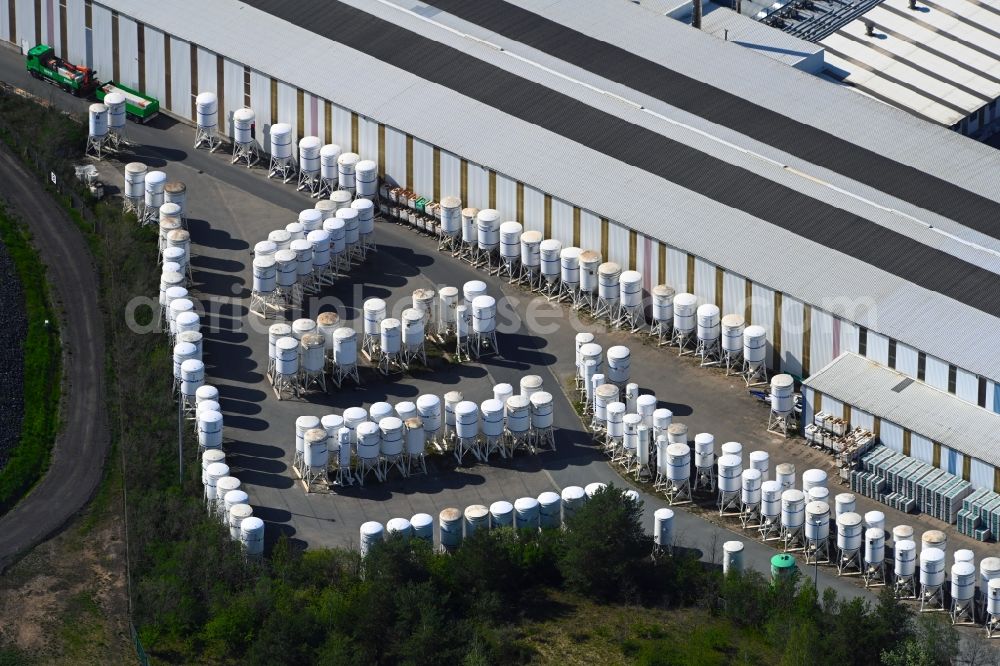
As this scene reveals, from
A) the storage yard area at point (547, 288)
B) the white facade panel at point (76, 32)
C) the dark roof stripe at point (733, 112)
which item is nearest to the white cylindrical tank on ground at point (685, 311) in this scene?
the storage yard area at point (547, 288)

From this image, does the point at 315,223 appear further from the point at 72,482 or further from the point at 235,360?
the point at 72,482

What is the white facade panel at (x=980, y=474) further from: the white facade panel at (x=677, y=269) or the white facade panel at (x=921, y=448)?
the white facade panel at (x=677, y=269)

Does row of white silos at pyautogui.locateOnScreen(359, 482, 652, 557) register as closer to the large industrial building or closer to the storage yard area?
the storage yard area

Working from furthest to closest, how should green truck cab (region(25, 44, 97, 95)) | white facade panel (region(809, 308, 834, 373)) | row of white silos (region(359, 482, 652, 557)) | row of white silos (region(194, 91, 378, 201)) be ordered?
green truck cab (region(25, 44, 97, 95))
row of white silos (region(194, 91, 378, 201))
white facade panel (region(809, 308, 834, 373))
row of white silos (region(359, 482, 652, 557))

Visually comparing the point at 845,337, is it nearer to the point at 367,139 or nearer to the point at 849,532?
the point at 849,532

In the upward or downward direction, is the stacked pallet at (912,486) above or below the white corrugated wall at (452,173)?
below

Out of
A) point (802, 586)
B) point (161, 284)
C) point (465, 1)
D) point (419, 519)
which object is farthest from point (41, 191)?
point (802, 586)

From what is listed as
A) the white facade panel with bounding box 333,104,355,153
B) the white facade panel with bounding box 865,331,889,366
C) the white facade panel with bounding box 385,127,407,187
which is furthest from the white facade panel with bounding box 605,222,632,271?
the white facade panel with bounding box 333,104,355,153
